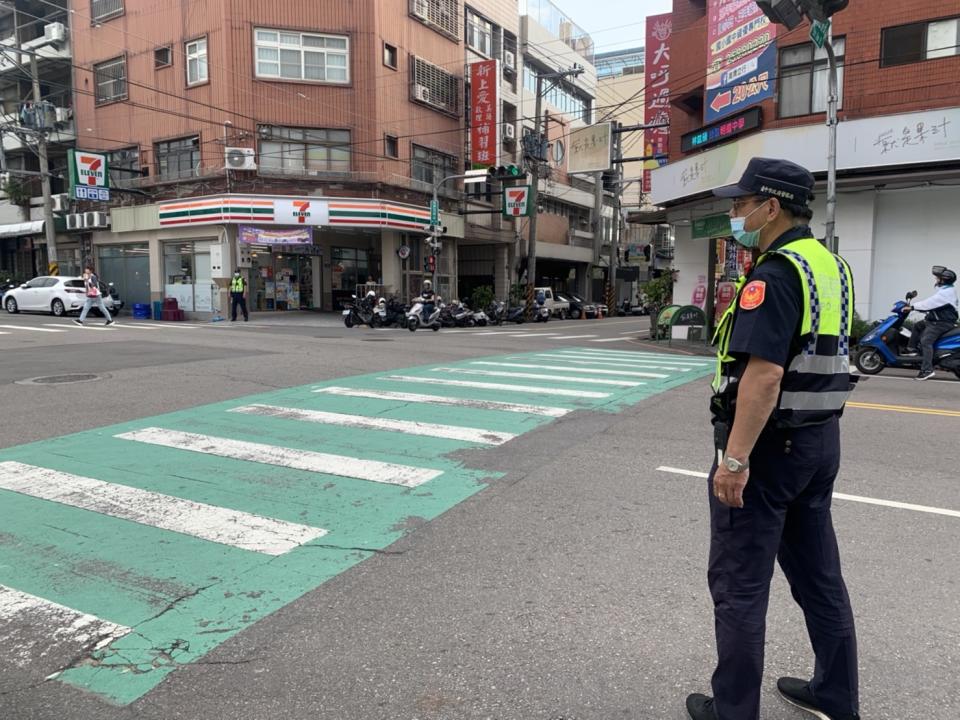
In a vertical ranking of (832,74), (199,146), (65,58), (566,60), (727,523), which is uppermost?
(566,60)

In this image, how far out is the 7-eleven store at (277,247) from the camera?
89.7 feet

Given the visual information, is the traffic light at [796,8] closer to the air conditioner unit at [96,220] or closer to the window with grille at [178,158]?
the window with grille at [178,158]

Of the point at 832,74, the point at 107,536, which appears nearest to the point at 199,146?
the point at 832,74

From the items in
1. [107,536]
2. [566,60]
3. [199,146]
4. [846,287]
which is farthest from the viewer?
[566,60]

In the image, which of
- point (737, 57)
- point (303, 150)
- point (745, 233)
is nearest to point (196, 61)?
point (303, 150)

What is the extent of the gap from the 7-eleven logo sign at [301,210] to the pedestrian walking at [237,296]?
10.7 ft

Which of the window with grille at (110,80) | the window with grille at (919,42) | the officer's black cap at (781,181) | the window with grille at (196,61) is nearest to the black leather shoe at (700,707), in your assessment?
the officer's black cap at (781,181)

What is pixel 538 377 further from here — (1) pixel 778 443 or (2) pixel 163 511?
(1) pixel 778 443

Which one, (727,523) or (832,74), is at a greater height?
(832,74)

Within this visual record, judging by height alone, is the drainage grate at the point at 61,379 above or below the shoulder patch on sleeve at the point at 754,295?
below

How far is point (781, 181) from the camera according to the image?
2.46 m

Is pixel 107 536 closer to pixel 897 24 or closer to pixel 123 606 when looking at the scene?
pixel 123 606

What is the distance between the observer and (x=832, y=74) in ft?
41.2

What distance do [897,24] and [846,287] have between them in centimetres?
1857
